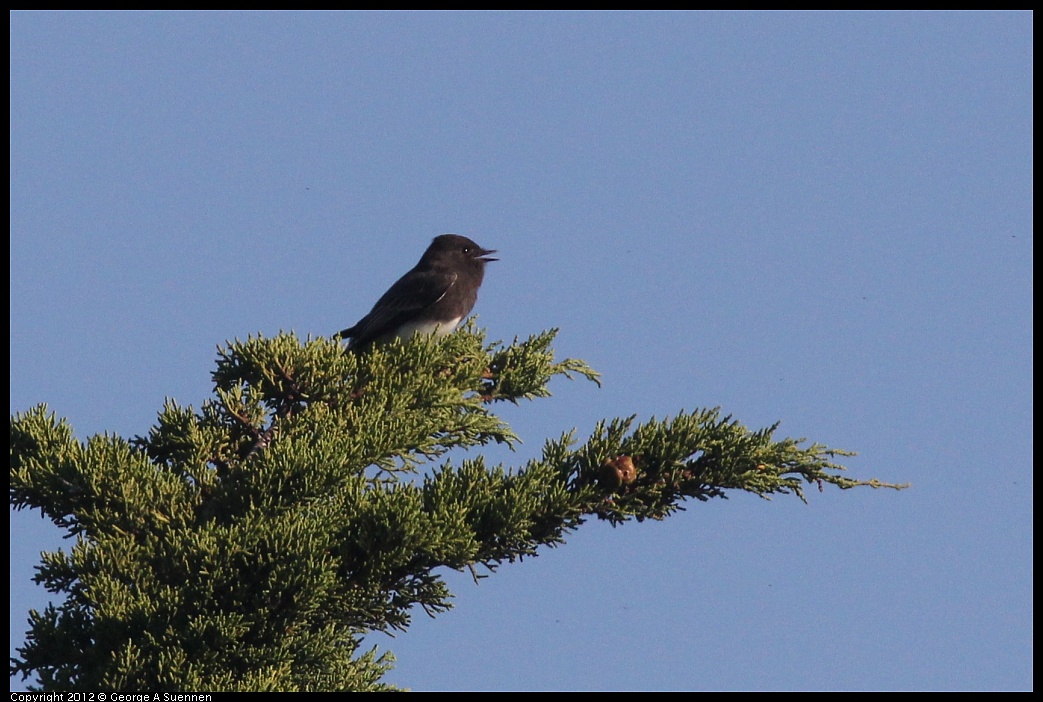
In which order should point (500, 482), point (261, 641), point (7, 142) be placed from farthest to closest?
point (7, 142) < point (500, 482) < point (261, 641)

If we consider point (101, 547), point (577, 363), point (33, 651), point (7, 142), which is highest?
point (7, 142)

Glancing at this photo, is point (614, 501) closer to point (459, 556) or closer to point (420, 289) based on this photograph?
point (459, 556)

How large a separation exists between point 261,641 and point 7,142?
14.2 feet

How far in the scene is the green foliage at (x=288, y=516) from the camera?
480 cm

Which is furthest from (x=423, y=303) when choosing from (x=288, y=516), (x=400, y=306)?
(x=288, y=516)

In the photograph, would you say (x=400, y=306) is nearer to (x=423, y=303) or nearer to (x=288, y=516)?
(x=423, y=303)

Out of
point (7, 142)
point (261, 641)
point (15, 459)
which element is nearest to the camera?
point (261, 641)

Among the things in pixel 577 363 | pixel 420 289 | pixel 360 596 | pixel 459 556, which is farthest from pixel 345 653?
pixel 420 289

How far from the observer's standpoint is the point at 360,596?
16.5ft

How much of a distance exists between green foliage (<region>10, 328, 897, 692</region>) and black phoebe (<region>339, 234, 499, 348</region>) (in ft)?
13.9

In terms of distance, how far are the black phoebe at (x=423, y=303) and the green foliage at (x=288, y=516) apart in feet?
13.9

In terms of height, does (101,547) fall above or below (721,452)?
below

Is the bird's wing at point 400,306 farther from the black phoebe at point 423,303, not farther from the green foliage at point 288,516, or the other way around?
the green foliage at point 288,516

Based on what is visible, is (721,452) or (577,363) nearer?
(721,452)
